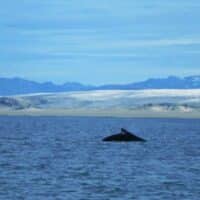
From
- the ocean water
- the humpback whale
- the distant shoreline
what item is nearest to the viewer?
the ocean water

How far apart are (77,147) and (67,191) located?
24393 millimetres

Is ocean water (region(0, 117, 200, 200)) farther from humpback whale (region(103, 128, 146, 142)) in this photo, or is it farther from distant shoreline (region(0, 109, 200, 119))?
distant shoreline (region(0, 109, 200, 119))

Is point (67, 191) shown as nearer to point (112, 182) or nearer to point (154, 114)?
point (112, 182)

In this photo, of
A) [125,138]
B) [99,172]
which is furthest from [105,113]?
[99,172]

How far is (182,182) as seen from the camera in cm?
3303

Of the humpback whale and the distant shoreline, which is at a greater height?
the distant shoreline

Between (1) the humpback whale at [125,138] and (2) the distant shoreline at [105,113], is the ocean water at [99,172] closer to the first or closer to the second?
(1) the humpback whale at [125,138]

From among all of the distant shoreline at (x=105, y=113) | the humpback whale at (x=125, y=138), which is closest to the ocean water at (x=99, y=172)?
the humpback whale at (x=125, y=138)

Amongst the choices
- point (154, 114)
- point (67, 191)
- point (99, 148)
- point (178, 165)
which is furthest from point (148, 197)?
point (154, 114)

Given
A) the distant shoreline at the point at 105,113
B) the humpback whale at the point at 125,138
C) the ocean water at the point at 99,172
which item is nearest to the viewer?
the ocean water at the point at 99,172

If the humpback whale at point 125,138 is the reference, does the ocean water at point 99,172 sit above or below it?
below

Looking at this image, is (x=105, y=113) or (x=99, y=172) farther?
(x=105, y=113)

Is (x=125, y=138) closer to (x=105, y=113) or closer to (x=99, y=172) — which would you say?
(x=99, y=172)

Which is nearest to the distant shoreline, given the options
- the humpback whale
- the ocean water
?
the humpback whale
